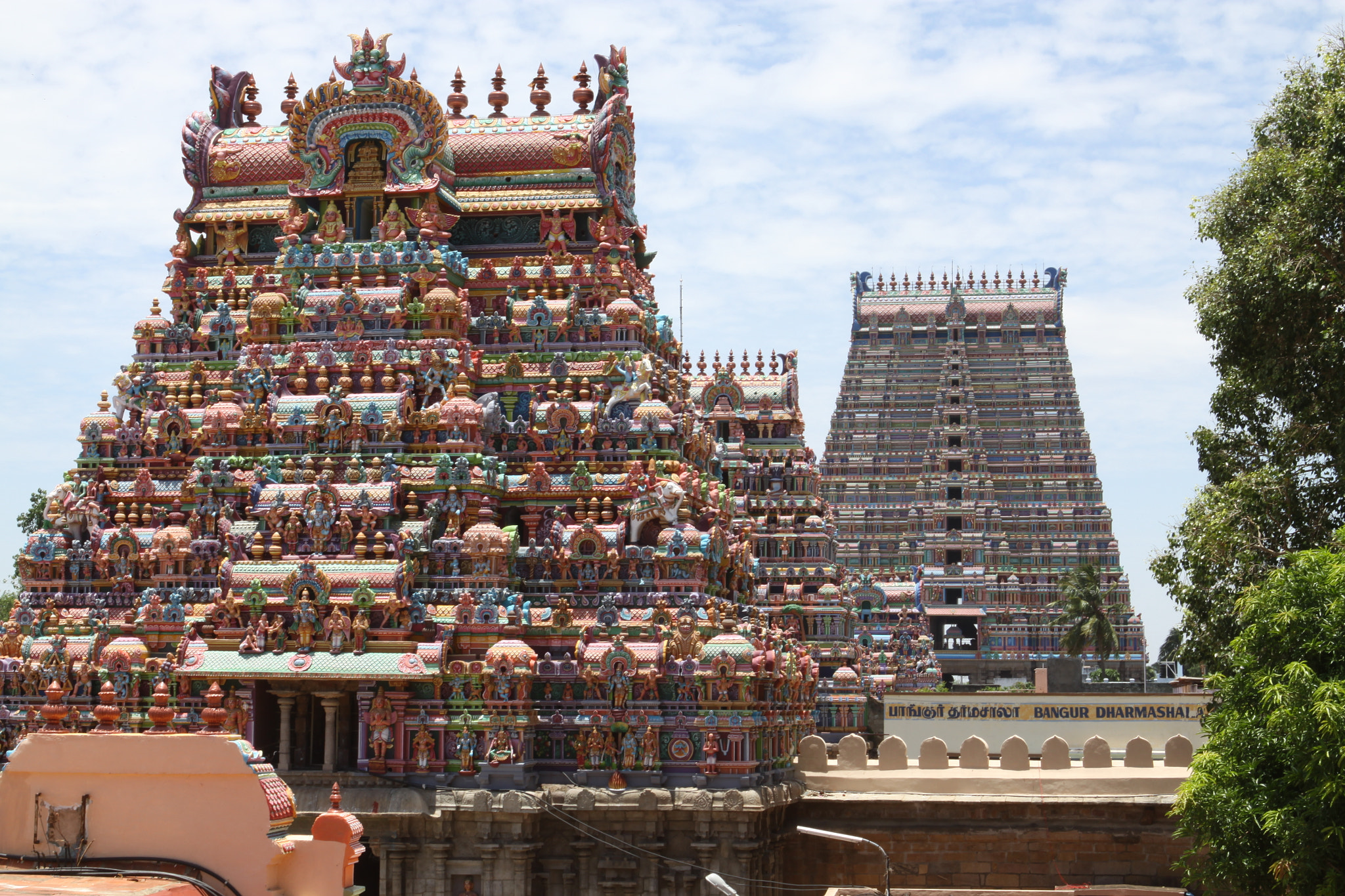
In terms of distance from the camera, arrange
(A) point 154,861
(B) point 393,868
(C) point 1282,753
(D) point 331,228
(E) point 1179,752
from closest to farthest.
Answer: (A) point 154,861
(C) point 1282,753
(B) point 393,868
(D) point 331,228
(E) point 1179,752

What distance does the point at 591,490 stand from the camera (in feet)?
119

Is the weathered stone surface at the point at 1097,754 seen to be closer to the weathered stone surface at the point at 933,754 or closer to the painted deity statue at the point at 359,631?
the weathered stone surface at the point at 933,754

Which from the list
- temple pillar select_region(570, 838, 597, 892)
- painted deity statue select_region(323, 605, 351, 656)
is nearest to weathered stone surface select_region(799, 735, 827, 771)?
temple pillar select_region(570, 838, 597, 892)

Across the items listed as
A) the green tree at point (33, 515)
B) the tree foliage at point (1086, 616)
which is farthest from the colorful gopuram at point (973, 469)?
the green tree at point (33, 515)

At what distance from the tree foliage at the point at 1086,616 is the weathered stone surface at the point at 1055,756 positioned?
50884 mm

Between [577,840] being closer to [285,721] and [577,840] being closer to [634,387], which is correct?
[285,721]

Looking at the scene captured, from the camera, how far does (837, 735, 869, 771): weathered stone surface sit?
3966 cm

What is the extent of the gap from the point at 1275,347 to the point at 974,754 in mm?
14026

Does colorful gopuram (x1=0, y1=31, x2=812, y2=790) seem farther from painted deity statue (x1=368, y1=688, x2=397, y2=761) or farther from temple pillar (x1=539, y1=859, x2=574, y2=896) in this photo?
temple pillar (x1=539, y1=859, x2=574, y2=896)

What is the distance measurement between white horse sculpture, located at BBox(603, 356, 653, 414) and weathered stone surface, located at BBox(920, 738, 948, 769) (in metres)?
10.3

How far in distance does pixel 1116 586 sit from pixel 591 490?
6432 centimetres

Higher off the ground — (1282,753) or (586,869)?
(1282,753)

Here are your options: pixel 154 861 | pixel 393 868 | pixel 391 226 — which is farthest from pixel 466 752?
pixel 154 861

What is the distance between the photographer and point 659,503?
35406mm
